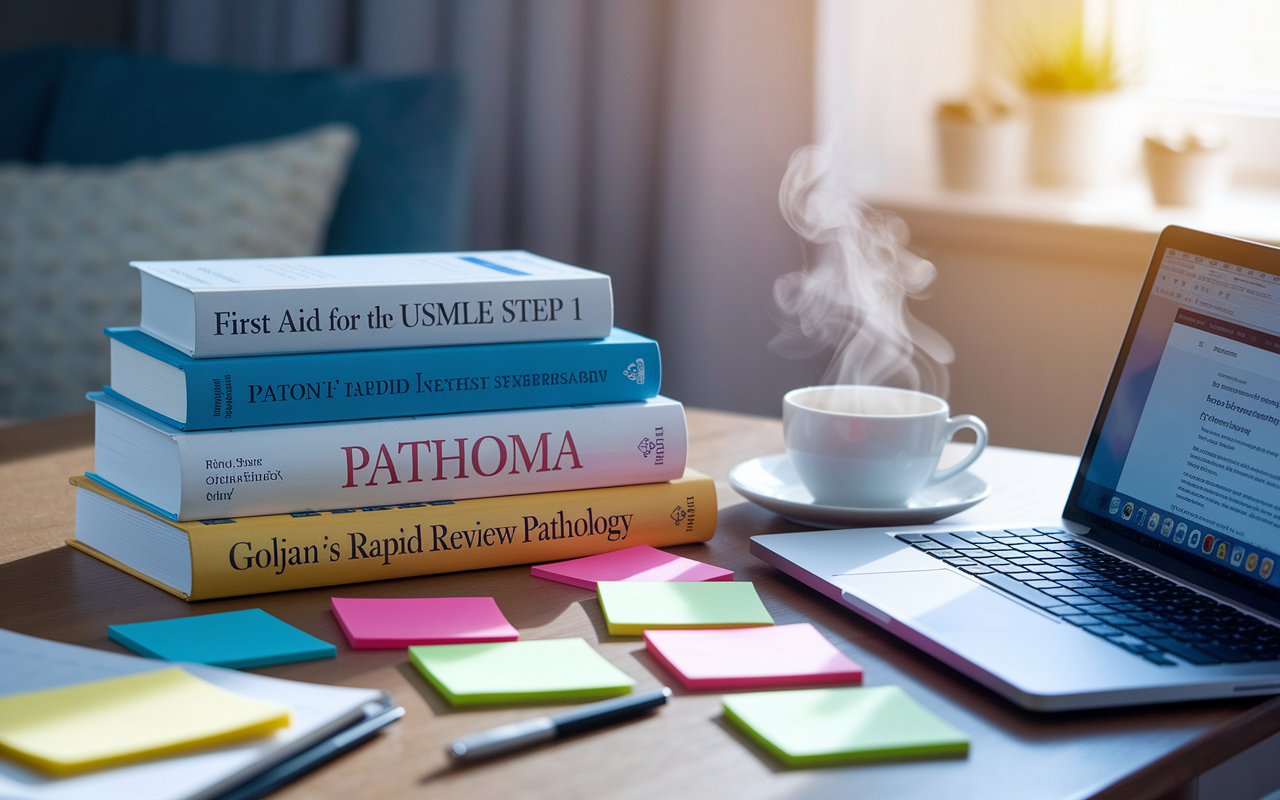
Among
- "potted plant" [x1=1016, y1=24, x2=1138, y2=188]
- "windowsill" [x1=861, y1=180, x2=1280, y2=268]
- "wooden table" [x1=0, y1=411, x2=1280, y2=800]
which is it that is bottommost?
"wooden table" [x1=0, y1=411, x2=1280, y2=800]

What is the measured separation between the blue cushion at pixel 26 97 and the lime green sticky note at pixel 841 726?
1769mm

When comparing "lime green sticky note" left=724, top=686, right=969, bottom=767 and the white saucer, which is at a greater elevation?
the white saucer

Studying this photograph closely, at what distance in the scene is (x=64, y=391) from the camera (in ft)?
4.96

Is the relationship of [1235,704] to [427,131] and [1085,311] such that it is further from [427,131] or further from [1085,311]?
[427,131]

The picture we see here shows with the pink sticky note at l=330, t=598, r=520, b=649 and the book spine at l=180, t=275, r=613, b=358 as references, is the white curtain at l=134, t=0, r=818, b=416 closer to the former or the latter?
the book spine at l=180, t=275, r=613, b=358

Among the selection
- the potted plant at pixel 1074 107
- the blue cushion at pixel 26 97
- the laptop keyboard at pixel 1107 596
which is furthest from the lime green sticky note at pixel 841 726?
the blue cushion at pixel 26 97

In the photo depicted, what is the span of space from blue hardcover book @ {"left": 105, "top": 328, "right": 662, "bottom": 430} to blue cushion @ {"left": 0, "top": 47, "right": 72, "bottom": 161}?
135 centimetres

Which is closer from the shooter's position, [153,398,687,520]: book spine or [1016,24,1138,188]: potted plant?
[153,398,687,520]: book spine

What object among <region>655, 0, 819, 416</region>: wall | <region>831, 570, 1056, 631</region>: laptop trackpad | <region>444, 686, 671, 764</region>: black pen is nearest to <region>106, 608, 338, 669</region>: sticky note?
<region>444, 686, 671, 764</region>: black pen

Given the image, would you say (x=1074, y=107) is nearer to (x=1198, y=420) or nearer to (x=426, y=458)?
(x=1198, y=420)

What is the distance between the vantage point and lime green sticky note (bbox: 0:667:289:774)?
439mm

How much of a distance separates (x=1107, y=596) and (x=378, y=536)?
0.42 meters

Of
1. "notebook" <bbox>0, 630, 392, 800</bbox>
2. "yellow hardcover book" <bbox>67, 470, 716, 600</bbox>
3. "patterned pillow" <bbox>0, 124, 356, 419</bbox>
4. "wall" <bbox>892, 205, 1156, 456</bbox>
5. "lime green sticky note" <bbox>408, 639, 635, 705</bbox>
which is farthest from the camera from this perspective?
"wall" <bbox>892, 205, 1156, 456</bbox>

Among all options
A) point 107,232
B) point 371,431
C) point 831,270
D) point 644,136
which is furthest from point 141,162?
point 371,431
